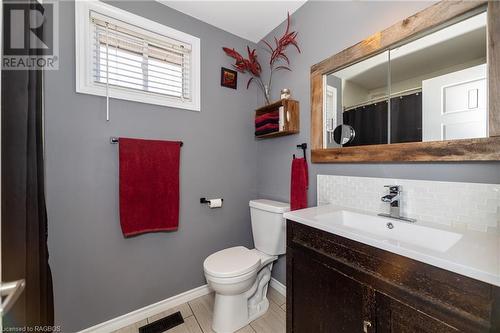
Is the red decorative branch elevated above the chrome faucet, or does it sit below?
above

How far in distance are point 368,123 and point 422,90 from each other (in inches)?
12.0

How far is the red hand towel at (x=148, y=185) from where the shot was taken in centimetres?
151

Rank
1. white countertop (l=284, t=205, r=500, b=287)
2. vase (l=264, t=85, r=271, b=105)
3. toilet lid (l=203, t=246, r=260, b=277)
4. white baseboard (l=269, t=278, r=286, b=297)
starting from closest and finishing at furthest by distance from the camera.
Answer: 1. white countertop (l=284, t=205, r=500, b=287)
2. toilet lid (l=203, t=246, r=260, b=277)
3. white baseboard (l=269, t=278, r=286, b=297)
4. vase (l=264, t=85, r=271, b=105)

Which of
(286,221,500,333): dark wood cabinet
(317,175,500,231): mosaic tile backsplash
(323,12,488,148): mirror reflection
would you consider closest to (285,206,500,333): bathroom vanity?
(286,221,500,333): dark wood cabinet

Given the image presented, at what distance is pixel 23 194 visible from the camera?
686mm

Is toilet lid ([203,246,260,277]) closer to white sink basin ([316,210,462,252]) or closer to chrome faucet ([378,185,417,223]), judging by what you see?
white sink basin ([316,210,462,252])

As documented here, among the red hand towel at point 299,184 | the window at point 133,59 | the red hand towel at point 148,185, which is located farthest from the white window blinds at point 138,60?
the red hand towel at point 299,184

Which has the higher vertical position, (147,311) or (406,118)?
(406,118)

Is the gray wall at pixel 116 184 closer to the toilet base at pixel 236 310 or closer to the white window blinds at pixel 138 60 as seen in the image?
the white window blinds at pixel 138 60

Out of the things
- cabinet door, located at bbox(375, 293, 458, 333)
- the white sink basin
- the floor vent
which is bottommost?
the floor vent

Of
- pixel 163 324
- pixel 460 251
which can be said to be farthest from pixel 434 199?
pixel 163 324

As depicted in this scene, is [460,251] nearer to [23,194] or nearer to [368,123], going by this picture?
[368,123]

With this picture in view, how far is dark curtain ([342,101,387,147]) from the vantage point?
49.8 inches

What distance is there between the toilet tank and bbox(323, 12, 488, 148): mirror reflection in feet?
2.29
